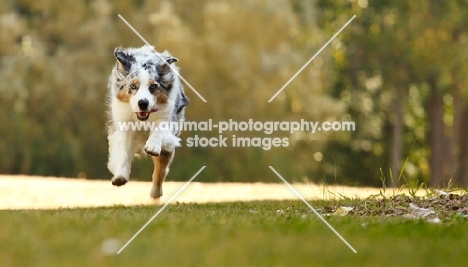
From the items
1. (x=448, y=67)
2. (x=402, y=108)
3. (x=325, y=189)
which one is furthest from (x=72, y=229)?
(x=402, y=108)

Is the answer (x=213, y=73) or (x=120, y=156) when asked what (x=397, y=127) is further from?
(x=120, y=156)

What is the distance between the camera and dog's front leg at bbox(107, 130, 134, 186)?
9.86m

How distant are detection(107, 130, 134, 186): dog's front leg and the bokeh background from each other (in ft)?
48.6

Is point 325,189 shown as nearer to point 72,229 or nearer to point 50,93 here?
point 72,229

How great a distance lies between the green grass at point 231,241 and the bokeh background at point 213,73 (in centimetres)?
1772

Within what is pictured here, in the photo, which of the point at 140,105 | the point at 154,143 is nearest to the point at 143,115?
the point at 140,105

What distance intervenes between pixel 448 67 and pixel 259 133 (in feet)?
19.8

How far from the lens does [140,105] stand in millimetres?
9836

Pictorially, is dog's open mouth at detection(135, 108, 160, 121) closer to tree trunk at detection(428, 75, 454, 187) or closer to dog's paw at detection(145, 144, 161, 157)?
dog's paw at detection(145, 144, 161, 157)

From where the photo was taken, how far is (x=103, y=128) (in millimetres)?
26984

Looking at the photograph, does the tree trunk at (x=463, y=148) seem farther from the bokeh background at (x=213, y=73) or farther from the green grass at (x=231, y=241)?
the green grass at (x=231, y=241)

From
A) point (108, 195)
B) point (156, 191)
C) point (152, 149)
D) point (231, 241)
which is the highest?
point (231, 241)

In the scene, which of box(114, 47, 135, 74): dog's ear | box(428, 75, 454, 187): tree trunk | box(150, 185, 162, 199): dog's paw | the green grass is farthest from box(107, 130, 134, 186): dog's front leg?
box(428, 75, 454, 187): tree trunk

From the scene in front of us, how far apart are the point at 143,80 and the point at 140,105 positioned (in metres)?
0.33
